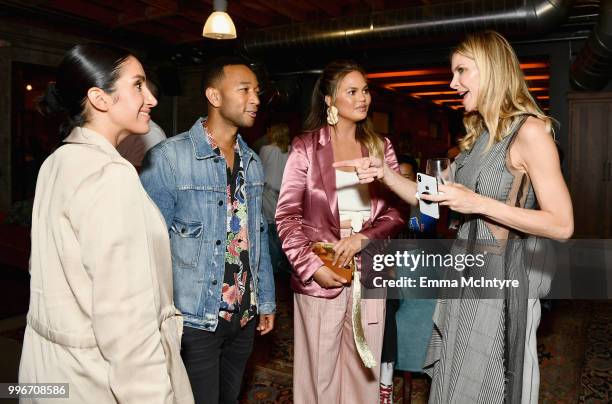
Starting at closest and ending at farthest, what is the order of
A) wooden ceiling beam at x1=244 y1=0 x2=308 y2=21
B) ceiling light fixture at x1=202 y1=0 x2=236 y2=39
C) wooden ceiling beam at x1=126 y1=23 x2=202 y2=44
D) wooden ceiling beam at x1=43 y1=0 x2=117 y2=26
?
1. ceiling light fixture at x1=202 y1=0 x2=236 y2=39
2. wooden ceiling beam at x1=244 y1=0 x2=308 y2=21
3. wooden ceiling beam at x1=43 y1=0 x2=117 y2=26
4. wooden ceiling beam at x1=126 y1=23 x2=202 y2=44

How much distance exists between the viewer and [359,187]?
2.41m

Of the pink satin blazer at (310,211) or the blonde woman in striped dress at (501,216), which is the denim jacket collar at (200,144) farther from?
the blonde woman in striped dress at (501,216)

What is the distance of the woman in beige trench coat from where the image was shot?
114 centimetres

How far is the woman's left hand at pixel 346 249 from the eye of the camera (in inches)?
88.9

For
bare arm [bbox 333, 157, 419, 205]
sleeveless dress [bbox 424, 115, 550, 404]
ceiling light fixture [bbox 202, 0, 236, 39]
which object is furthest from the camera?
ceiling light fixture [bbox 202, 0, 236, 39]

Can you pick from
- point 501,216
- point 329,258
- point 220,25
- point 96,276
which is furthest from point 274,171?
point 96,276

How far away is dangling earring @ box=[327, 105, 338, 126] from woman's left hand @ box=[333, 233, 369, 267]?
60cm

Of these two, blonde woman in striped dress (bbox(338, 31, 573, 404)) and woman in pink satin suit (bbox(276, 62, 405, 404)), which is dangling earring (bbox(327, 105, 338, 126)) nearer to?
woman in pink satin suit (bbox(276, 62, 405, 404))

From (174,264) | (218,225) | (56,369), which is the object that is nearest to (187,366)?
(174,264)

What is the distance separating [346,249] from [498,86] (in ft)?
3.10

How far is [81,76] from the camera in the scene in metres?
1.34

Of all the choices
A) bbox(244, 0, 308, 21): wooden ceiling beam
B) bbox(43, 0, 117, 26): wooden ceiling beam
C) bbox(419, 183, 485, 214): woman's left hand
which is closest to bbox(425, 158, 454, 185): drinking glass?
bbox(419, 183, 485, 214): woman's left hand

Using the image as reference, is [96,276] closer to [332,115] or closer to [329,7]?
[332,115]

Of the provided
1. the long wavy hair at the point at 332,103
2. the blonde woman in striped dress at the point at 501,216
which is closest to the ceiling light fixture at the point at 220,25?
the long wavy hair at the point at 332,103
